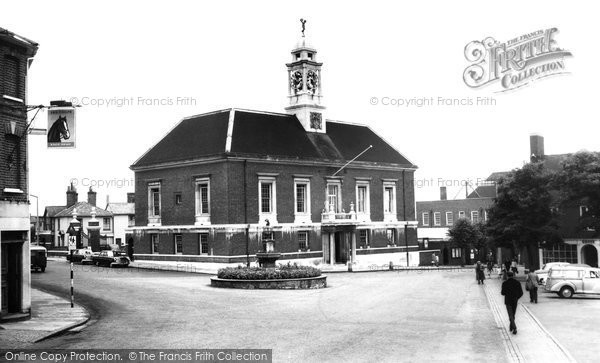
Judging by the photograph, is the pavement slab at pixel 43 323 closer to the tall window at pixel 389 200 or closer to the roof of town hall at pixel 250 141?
the roof of town hall at pixel 250 141

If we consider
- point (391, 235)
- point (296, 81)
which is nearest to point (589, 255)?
point (391, 235)

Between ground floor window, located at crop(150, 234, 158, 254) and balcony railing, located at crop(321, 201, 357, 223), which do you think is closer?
ground floor window, located at crop(150, 234, 158, 254)

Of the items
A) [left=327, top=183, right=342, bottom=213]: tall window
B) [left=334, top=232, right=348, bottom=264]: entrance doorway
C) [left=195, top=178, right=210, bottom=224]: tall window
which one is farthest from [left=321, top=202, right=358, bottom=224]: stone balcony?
[left=195, top=178, right=210, bottom=224]: tall window

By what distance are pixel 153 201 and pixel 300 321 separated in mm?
37585

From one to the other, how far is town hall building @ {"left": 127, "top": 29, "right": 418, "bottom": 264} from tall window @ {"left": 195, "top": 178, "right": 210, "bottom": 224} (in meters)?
0.08

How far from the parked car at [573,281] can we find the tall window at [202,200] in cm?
2838

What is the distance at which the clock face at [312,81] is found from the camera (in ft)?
208

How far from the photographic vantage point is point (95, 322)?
24000 millimetres

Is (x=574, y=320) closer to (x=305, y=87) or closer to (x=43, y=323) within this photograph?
(x=43, y=323)

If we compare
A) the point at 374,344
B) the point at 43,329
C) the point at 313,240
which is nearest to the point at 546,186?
the point at 313,240

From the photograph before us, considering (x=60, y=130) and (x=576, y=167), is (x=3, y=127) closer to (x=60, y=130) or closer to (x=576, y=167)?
(x=60, y=130)

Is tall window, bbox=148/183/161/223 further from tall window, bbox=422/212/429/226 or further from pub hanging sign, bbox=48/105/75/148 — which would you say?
tall window, bbox=422/212/429/226

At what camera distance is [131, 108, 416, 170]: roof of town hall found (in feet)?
181

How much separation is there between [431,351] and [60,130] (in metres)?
15.1
